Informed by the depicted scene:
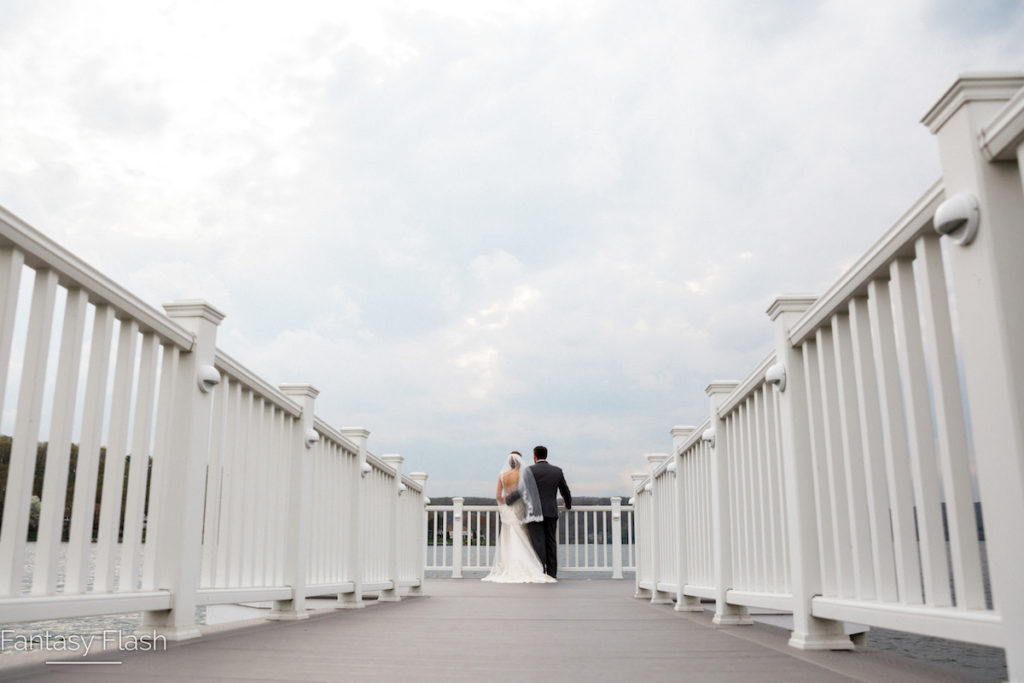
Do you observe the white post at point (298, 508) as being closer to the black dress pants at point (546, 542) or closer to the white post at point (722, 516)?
the white post at point (722, 516)

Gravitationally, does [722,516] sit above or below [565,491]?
below

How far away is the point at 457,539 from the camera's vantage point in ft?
39.1

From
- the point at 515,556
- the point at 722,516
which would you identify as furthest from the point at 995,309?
the point at 515,556

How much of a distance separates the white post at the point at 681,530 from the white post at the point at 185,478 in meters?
2.93

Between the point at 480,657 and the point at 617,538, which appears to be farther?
the point at 617,538

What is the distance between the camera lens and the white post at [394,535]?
19.3 feet

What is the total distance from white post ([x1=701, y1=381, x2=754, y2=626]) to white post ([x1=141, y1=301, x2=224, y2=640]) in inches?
90.6

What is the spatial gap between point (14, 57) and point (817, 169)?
32.8 feet

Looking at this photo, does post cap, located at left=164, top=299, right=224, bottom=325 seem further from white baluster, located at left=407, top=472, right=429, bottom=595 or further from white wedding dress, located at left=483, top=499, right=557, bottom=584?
white wedding dress, located at left=483, top=499, right=557, bottom=584

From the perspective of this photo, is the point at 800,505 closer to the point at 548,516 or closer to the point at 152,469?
the point at 152,469

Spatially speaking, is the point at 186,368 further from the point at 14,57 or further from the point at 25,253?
the point at 14,57

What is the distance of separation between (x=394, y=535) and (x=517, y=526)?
4.42m

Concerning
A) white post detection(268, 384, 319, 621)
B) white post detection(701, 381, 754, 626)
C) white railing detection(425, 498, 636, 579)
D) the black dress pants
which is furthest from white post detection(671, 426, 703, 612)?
white railing detection(425, 498, 636, 579)

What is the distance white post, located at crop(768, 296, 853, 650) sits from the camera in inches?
92.7
